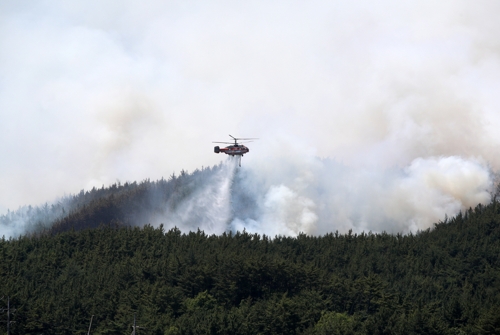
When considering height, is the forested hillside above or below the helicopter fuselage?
A: below

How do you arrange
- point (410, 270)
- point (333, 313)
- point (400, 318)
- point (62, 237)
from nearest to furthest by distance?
point (400, 318)
point (333, 313)
point (410, 270)
point (62, 237)

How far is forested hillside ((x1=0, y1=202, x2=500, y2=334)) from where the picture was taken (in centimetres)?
12306

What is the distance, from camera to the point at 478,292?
481ft

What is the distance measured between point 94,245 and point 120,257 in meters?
9.29

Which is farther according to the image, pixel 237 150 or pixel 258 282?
pixel 237 150

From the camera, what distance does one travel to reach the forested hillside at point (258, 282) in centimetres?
12306

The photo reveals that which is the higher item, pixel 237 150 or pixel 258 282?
pixel 237 150

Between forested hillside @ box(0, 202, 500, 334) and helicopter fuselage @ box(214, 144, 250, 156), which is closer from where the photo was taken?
forested hillside @ box(0, 202, 500, 334)

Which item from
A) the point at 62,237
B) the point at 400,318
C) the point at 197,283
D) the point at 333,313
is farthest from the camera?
the point at 62,237

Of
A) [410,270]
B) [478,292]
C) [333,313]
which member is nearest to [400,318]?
[333,313]

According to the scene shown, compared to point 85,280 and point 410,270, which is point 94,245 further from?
point 410,270

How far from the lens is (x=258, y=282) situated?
479 feet

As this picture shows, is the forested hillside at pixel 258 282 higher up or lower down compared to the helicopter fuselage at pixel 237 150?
lower down

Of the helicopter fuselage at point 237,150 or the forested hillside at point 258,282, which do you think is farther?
the helicopter fuselage at point 237,150
